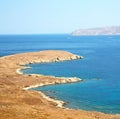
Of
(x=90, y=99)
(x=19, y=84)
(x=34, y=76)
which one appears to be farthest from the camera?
(x=34, y=76)

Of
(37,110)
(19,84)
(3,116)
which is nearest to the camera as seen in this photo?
(3,116)

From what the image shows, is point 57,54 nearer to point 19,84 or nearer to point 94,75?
point 94,75

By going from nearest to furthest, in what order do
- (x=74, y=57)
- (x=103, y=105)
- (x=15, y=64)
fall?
1. (x=103, y=105)
2. (x=15, y=64)
3. (x=74, y=57)

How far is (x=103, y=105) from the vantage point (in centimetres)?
7112

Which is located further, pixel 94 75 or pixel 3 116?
pixel 94 75

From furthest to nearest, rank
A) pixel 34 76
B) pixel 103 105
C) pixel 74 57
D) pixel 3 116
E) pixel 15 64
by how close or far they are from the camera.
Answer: pixel 74 57 → pixel 15 64 → pixel 34 76 → pixel 103 105 → pixel 3 116

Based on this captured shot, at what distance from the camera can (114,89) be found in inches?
3462

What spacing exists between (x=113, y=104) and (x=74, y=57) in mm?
100675


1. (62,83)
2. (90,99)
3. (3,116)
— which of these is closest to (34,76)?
(62,83)

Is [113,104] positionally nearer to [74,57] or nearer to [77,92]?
[77,92]

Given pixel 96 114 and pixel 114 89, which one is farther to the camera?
pixel 114 89

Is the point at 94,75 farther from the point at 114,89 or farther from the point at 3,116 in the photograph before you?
the point at 3,116

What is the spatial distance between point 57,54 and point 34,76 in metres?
66.7

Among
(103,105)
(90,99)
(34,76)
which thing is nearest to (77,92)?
(90,99)
